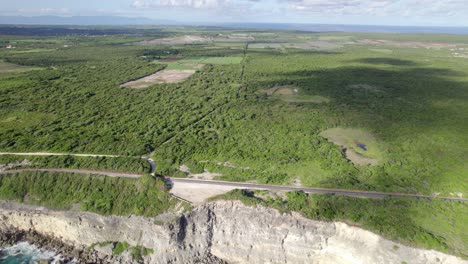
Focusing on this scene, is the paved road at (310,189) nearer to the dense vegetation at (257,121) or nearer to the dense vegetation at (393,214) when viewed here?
the dense vegetation at (257,121)

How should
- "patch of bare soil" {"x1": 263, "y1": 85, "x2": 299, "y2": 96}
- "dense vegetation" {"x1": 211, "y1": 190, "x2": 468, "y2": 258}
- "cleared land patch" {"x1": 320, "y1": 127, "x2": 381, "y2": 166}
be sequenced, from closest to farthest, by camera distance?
"dense vegetation" {"x1": 211, "y1": 190, "x2": 468, "y2": 258} < "cleared land patch" {"x1": 320, "y1": 127, "x2": 381, "y2": 166} < "patch of bare soil" {"x1": 263, "y1": 85, "x2": 299, "y2": 96}

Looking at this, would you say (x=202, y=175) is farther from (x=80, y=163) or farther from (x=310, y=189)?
(x=80, y=163)

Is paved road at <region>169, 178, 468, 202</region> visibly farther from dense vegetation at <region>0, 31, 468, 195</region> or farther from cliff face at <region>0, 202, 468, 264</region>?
cliff face at <region>0, 202, 468, 264</region>

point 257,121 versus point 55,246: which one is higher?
point 257,121

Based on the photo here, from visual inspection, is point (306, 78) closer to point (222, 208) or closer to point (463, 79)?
point (463, 79)

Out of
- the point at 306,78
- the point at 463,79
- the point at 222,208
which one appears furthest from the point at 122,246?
the point at 463,79

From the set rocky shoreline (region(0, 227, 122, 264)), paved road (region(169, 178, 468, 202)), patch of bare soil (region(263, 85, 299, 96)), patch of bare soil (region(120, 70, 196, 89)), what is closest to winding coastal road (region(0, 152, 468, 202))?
paved road (region(169, 178, 468, 202))

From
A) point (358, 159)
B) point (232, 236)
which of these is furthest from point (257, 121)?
point (232, 236)
